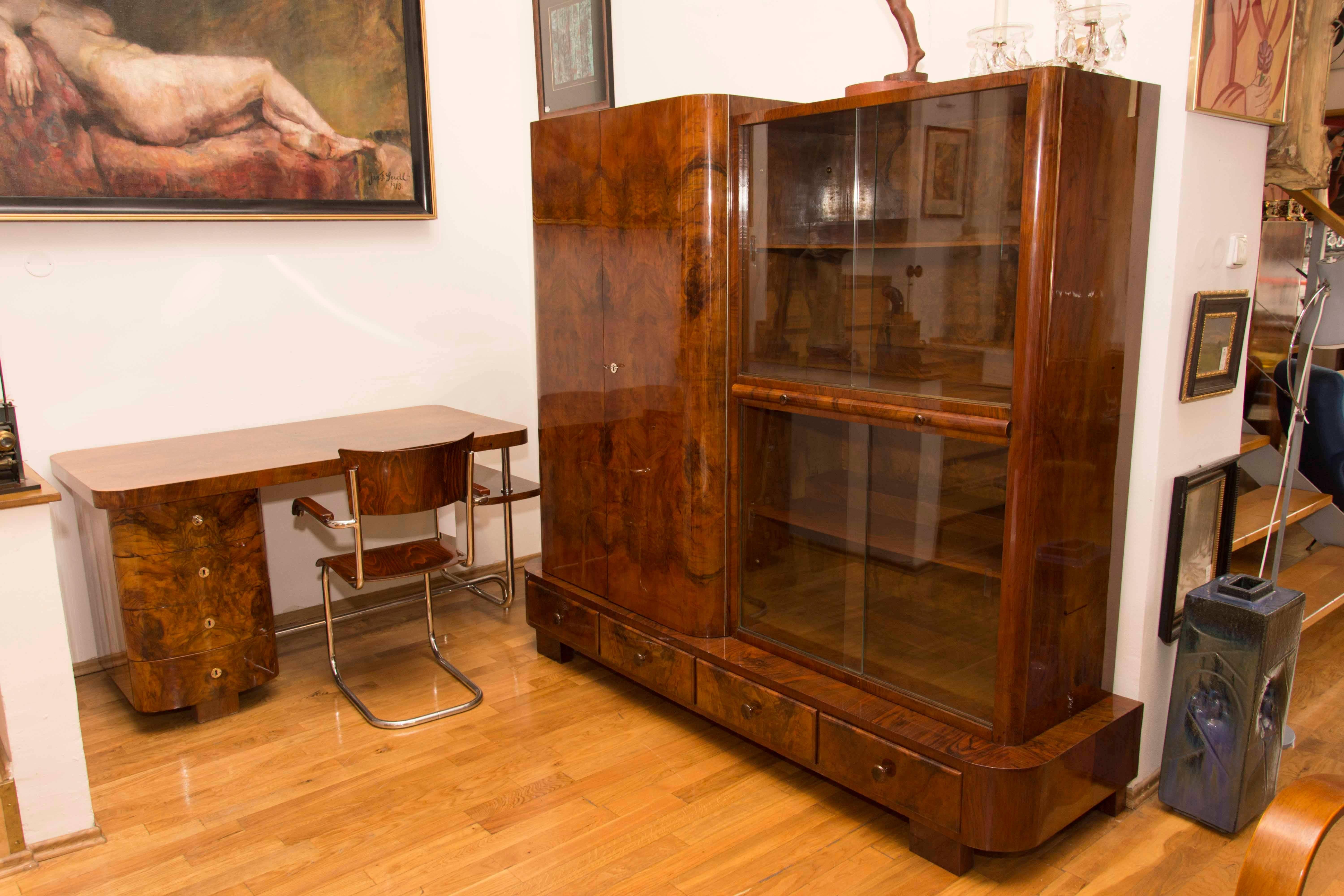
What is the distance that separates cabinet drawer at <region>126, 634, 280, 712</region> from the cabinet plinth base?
1.34 meters

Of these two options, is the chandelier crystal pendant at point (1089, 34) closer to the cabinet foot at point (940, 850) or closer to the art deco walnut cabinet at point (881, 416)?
the art deco walnut cabinet at point (881, 416)

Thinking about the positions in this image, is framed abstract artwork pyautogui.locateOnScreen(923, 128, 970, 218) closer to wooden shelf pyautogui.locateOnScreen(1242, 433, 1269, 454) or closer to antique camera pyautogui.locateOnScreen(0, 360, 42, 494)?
wooden shelf pyautogui.locateOnScreen(1242, 433, 1269, 454)

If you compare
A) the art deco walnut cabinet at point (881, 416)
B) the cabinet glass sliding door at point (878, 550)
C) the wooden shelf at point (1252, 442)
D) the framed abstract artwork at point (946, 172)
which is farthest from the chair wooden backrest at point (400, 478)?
the wooden shelf at point (1252, 442)

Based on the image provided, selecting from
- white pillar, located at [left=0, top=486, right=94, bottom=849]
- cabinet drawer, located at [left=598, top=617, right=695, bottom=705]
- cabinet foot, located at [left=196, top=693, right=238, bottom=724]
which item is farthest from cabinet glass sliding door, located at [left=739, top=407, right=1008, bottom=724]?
white pillar, located at [left=0, top=486, right=94, bottom=849]

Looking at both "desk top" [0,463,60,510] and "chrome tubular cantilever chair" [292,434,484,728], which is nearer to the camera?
"desk top" [0,463,60,510]

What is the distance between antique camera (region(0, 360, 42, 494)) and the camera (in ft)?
7.70

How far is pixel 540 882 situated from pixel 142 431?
2.25 metres

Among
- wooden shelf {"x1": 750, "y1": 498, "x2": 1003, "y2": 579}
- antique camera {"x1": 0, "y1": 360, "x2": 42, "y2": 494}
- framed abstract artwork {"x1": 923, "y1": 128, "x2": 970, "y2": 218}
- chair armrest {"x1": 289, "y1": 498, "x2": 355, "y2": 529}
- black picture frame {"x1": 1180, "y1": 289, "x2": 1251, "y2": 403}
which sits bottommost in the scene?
chair armrest {"x1": 289, "y1": 498, "x2": 355, "y2": 529}

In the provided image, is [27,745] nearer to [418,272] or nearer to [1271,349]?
[418,272]

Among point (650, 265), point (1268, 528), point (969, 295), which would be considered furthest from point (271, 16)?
point (1268, 528)

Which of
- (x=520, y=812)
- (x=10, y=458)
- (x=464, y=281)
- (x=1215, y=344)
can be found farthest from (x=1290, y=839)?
(x=464, y=281)

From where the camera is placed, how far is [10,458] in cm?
236

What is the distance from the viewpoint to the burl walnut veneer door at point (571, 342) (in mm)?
3062

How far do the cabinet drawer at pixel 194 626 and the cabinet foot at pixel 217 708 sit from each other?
198 mm
